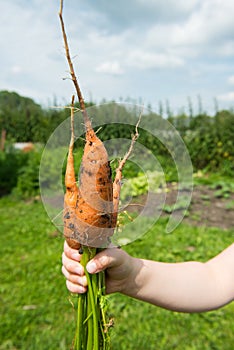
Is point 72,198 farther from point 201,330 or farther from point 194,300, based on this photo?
point 201,330

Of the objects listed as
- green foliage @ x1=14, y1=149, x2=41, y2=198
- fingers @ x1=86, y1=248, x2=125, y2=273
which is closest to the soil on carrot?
green foliage @ x1=14, y1=149, x2=41, y2=198

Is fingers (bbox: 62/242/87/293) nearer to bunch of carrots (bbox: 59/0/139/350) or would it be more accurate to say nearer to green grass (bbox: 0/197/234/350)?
bunch of carrots (bbox: 59/0/139/350)

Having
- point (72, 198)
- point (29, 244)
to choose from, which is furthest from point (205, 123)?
point (72, 198)

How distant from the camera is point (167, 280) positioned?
1.54 m

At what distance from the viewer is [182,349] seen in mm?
2643

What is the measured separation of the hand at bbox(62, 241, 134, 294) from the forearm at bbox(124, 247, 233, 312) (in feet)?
0.21

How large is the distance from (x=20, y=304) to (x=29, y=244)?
4.59ft

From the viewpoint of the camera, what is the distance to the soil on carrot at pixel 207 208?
5129 mm

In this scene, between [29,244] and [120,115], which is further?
[29,244]

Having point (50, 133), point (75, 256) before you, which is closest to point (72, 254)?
point (75, 256)

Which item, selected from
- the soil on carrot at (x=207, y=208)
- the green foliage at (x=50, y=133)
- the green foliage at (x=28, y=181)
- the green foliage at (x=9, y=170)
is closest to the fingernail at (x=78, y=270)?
the soil on carrot at (x=207, y=208)

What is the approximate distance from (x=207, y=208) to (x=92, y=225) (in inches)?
182

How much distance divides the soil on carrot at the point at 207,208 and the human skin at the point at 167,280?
116 inches

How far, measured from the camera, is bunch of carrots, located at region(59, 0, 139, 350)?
1199mm
